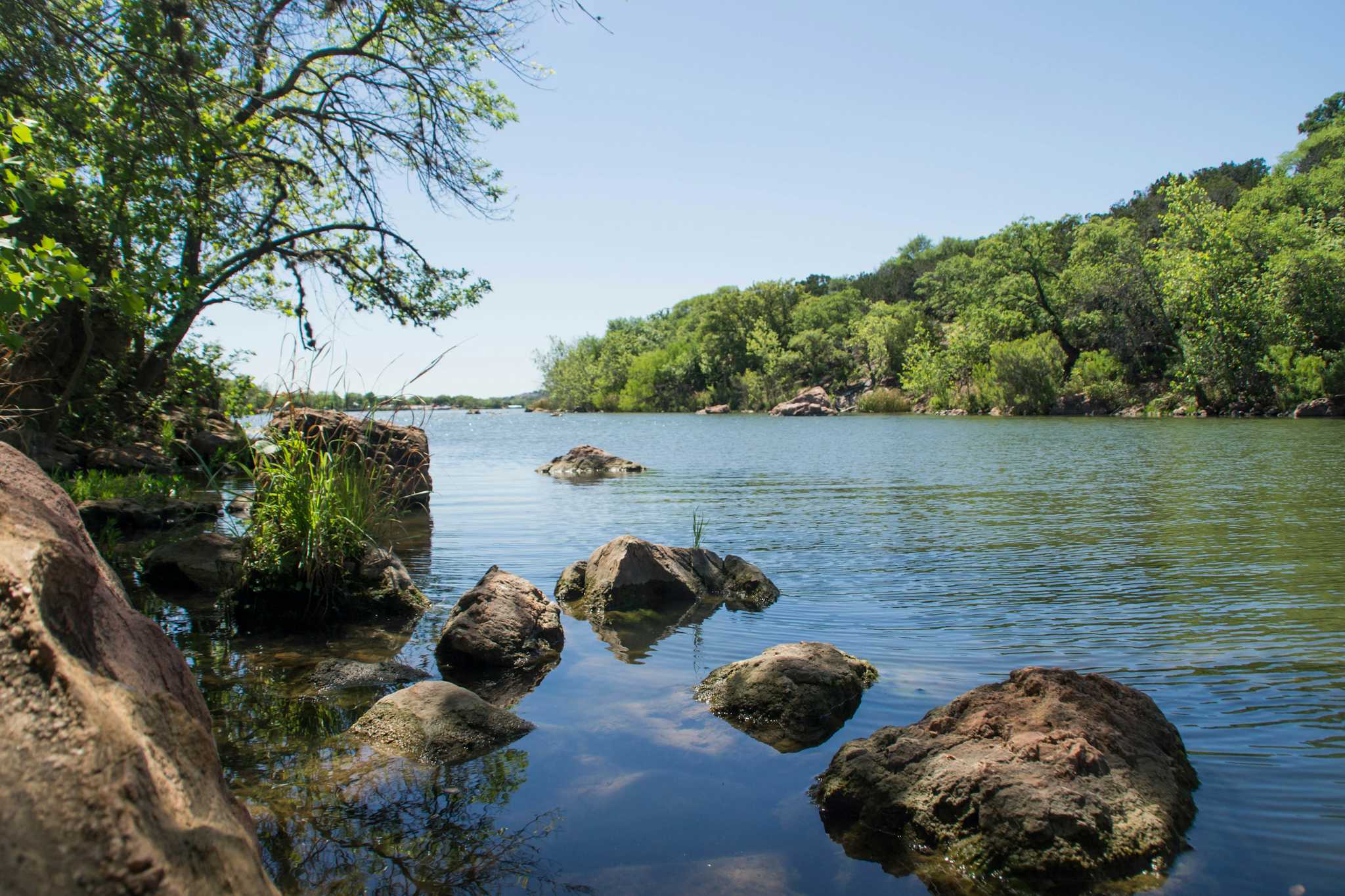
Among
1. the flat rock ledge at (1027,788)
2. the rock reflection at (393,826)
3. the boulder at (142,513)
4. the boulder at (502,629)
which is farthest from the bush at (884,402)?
the rock reflection at (393,826)

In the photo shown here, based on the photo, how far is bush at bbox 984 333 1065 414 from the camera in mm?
64438

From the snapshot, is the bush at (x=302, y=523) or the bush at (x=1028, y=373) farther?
the bush at (x=1028, y=373)

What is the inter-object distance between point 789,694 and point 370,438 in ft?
31.8

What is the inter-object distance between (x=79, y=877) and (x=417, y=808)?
297 cm

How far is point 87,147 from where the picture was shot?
850 cm

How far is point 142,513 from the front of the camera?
13.5m

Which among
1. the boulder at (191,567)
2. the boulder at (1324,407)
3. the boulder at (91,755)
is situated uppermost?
the boulder at (1324,407)

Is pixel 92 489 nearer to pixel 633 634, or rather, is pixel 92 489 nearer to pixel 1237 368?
pixel 633 634

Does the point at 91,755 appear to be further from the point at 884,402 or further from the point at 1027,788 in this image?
the point at 884,402

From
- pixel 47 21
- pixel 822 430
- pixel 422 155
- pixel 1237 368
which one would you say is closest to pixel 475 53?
pixel 422 155

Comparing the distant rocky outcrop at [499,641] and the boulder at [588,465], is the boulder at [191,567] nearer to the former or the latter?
the distant rocky outcrop at [499,641]

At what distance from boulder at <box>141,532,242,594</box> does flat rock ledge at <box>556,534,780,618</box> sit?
3784mm

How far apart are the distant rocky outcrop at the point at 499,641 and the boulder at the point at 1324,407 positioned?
51740mm

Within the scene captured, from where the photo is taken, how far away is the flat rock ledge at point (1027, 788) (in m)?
3.79
